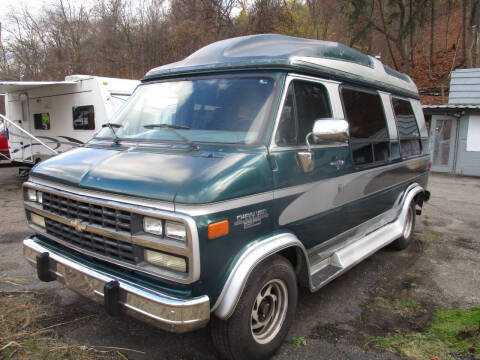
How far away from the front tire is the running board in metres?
0.38

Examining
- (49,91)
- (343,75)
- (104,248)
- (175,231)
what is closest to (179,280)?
(175,231)

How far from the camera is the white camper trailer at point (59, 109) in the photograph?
9523mm

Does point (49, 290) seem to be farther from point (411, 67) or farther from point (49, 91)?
point (411, 67)

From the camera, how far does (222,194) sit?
246cm

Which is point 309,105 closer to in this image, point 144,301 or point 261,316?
point 261,316

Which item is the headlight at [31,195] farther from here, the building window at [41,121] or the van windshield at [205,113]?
the building window at [41,121]

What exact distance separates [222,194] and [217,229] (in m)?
0.23

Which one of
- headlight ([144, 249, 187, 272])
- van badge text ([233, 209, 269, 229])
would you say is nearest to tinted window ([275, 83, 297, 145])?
van badge text ([233, 209, 269, 229])

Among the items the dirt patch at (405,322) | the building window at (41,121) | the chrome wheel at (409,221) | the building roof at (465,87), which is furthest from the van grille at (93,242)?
the building roof at (465,87)

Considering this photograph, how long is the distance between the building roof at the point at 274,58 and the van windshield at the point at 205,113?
0.12 metres

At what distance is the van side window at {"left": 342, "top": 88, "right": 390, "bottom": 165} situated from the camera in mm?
4035

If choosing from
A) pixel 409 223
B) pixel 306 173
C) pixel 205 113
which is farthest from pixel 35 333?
pixel 409 223

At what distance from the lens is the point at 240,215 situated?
2.59m

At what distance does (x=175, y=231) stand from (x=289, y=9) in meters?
20.2
